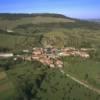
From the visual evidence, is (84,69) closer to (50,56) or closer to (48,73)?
(48,73)

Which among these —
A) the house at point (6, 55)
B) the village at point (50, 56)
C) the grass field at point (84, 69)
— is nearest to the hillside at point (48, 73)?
the grass field at point (84, 69)

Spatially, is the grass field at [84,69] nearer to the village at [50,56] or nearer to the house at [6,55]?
the village at [50,56]

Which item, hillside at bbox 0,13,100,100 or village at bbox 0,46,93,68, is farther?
village at bbox 0,46,93,68

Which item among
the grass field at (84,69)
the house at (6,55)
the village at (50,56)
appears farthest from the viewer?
the house at (6,55)

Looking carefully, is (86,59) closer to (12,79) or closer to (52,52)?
(52,52)

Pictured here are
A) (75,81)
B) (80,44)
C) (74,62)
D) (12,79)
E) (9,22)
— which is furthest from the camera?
(9,22)

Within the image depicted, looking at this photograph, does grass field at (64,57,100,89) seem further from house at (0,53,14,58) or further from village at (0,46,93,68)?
house at (0,53,14,58)

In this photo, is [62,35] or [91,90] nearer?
[91,90]

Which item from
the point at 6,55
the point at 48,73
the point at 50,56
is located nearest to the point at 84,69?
the point at 48,73

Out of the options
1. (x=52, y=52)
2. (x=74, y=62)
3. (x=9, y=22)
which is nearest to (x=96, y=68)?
(x=74, y=62)

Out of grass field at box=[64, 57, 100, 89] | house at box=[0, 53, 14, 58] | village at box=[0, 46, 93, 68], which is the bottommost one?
house at box=[0, 53, 14, 58]

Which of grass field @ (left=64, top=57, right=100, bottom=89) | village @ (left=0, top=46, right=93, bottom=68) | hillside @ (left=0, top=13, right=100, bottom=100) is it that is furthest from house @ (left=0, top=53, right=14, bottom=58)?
grass field @ (left=64, top=57, right=100, bottom=89)
